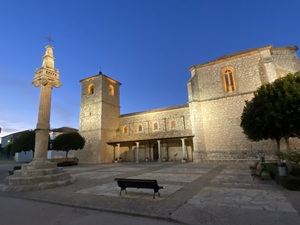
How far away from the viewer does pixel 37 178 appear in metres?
9.59

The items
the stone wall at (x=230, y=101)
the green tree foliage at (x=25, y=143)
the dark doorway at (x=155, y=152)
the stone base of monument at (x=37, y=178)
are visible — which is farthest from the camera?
the dark doorway at (x=155, y=152)

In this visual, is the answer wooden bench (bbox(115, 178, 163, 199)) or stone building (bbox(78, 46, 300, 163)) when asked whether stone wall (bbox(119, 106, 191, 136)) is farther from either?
wooden bench (bbox(115, 178, 163, 199))

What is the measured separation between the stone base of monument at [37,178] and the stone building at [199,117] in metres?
16.0

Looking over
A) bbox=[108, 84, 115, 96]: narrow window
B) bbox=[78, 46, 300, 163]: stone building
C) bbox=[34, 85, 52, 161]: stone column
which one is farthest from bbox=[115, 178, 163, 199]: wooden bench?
bbox=[108, 84, 115, 96]: narrow window

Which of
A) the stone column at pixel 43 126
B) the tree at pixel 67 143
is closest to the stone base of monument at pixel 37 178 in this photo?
the stone column at pixel 43 126

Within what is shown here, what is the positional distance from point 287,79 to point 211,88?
40.5ft

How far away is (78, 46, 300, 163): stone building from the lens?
72.6ft

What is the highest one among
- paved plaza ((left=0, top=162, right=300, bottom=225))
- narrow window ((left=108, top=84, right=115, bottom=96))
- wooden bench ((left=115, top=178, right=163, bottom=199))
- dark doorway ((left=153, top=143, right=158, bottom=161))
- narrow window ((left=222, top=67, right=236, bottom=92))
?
narrow window ((left=108, top=84, right=115, bottom=96))

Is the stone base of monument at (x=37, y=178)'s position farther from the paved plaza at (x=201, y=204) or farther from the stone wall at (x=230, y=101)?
the stone wall at (x=230, y=101)

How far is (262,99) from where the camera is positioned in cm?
1274

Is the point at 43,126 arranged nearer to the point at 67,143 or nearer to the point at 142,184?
the point at 142,184

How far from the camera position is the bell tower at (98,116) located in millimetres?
29984

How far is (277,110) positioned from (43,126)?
511 inches

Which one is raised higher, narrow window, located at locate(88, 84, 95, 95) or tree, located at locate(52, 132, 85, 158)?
narrow window, located at locate(88, 84, 95, 95)
